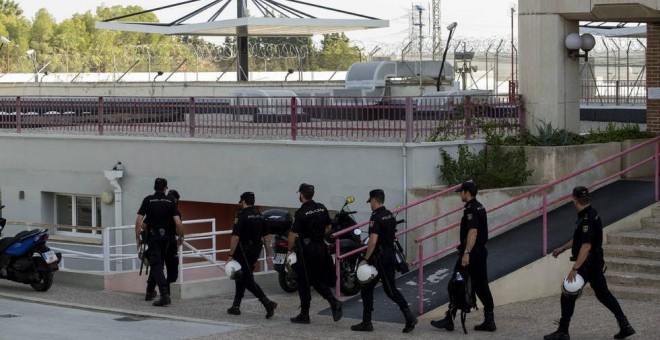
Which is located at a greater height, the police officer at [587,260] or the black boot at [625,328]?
the police officer at [587,260]

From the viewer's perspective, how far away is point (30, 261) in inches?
651

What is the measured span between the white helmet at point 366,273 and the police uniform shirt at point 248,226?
5.39 feet

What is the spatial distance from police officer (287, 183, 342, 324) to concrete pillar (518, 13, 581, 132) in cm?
714

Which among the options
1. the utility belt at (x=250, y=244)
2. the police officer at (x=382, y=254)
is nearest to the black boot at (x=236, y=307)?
the utility belt at (x=250, y=244)

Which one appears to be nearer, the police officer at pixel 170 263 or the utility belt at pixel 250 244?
the utility belt at pixel 250 244

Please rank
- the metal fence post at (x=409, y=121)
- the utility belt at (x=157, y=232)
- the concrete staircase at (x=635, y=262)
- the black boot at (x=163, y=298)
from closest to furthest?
1. the concrete staircase at (x=635, y=262)
2. the utility belt at (x=157, y=232)
3. the black boot at (x=163, y=298)
4. the metal fence post at (x=409, y=121)

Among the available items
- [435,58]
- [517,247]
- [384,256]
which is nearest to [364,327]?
[384,256]

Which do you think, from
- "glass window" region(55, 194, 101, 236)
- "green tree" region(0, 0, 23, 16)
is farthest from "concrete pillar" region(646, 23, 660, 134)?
"green tree" region(0, 0, 23, 16)

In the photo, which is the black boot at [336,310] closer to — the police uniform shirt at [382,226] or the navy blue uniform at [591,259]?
the police uniform shirt at [382,226]

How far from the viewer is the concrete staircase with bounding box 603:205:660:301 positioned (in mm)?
15172

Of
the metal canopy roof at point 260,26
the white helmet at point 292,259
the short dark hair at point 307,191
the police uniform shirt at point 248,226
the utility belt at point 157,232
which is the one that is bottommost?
the white helmet at point 292,259

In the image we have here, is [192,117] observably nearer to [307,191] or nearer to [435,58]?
[307,191]

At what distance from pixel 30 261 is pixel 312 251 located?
4.62 m

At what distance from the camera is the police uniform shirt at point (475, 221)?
13.1m
